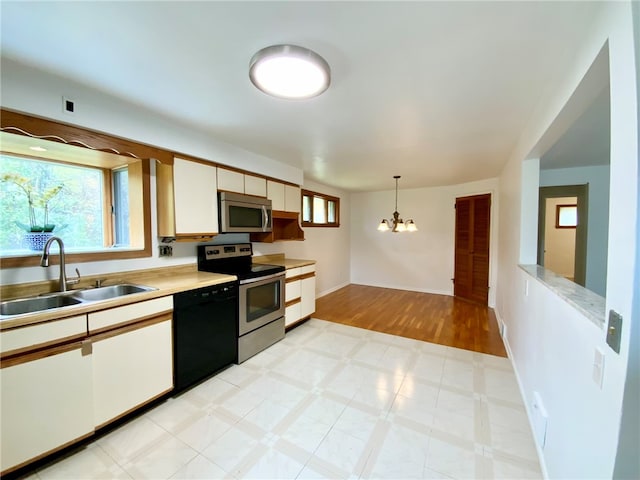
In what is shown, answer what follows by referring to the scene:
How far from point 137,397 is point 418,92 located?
2.86 metres

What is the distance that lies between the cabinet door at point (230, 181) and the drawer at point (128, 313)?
1.34m

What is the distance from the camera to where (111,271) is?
2.15 metres

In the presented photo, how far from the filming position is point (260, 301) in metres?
2.91

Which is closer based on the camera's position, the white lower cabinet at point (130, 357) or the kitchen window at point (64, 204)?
the white lower cabinet at point (130, 357)

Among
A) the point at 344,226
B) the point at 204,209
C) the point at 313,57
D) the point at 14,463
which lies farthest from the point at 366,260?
the point at 14,463

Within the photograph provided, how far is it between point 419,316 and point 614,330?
3507 millimetres

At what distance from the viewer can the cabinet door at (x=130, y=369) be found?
1656mm

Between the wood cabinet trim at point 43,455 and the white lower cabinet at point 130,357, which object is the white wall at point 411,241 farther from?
the wood cabinet trim at point 43,455

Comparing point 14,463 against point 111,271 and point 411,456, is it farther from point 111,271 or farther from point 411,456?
point 411,456

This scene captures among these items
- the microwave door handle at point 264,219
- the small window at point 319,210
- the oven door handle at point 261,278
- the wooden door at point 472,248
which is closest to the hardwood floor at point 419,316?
the wooden door at point 472,248

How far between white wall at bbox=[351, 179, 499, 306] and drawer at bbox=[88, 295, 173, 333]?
495 cm

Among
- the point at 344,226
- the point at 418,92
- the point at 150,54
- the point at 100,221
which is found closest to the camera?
the point at 150,54

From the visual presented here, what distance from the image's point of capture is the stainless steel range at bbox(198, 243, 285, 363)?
Answer: 106 inches

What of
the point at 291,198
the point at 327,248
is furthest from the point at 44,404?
the point at 327,248
